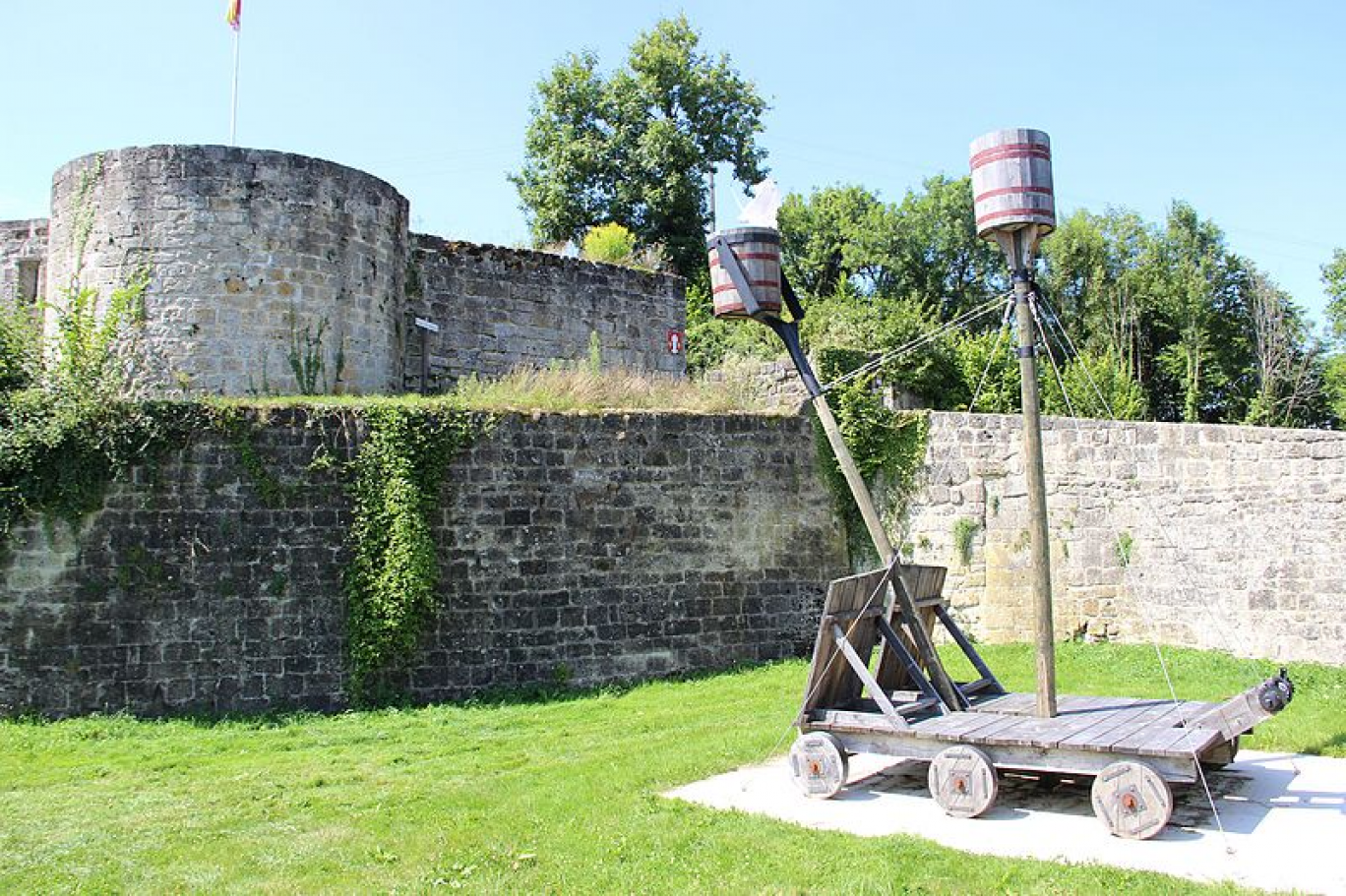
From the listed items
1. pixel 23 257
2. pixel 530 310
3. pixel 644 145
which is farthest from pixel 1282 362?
pixel 23 257

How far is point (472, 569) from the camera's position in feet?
40.1

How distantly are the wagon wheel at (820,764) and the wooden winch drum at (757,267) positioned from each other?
308cm

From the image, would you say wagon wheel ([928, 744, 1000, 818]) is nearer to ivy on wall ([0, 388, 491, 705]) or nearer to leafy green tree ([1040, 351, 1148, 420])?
ivy on wall ([0, 388, 491, 705])

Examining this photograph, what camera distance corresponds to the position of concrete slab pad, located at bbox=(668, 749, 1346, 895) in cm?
570

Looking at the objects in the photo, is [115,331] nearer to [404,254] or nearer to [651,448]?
[404,254]

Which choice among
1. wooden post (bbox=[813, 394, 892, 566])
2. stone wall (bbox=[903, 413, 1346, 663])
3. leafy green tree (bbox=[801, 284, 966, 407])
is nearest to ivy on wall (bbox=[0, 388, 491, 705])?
wooden post (bbox=[813, 394, 892, 566])

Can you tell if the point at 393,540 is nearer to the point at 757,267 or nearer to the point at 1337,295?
the point at 757,267

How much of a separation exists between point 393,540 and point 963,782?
6.92 metres

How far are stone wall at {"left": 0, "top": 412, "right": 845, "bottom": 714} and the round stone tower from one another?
87.9 inches

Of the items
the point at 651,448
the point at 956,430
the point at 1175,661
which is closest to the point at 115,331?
the point at 651,448

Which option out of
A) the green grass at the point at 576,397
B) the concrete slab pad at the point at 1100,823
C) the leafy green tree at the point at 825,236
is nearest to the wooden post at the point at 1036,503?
the concrete slab pad at the point at 1100,823

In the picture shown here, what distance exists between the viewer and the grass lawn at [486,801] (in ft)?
19.3

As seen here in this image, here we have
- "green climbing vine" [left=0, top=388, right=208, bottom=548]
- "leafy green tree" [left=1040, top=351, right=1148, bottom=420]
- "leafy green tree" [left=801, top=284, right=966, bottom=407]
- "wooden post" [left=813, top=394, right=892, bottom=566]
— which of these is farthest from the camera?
"leafy green tree" [left=801, top=284, right=966, bottom=407]

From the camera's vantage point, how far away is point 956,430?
1398 centimetres
